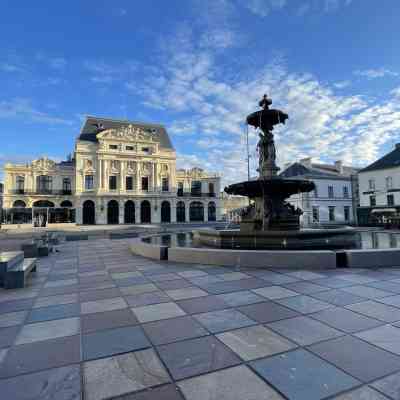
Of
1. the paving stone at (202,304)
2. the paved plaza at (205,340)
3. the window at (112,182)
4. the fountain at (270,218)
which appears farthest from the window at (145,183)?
the paving stone at (202,304)

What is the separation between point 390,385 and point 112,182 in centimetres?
5500

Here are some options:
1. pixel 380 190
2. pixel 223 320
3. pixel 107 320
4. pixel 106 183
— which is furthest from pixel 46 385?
pixel 106 183

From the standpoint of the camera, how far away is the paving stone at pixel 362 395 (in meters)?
2.42

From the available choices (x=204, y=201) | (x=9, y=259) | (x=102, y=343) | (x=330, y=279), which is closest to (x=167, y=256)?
(x=9, y=259)

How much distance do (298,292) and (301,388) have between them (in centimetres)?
327

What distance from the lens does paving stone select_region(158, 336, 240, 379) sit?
293cm

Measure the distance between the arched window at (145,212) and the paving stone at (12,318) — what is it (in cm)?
5059

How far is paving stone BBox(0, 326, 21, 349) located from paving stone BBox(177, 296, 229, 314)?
265 centimetres

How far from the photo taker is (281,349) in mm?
3334

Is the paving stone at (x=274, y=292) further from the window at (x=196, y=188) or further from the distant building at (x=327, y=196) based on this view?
the window at (x=196, y=188)

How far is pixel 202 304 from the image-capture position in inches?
198

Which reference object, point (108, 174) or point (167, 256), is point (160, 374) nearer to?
point (167, 256)

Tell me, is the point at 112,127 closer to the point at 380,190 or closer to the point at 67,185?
the point at 67,185

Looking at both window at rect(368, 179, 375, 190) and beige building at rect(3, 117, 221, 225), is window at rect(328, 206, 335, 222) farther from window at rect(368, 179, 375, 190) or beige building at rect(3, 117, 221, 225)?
beige building at rect(3, 117, 221, 225)
